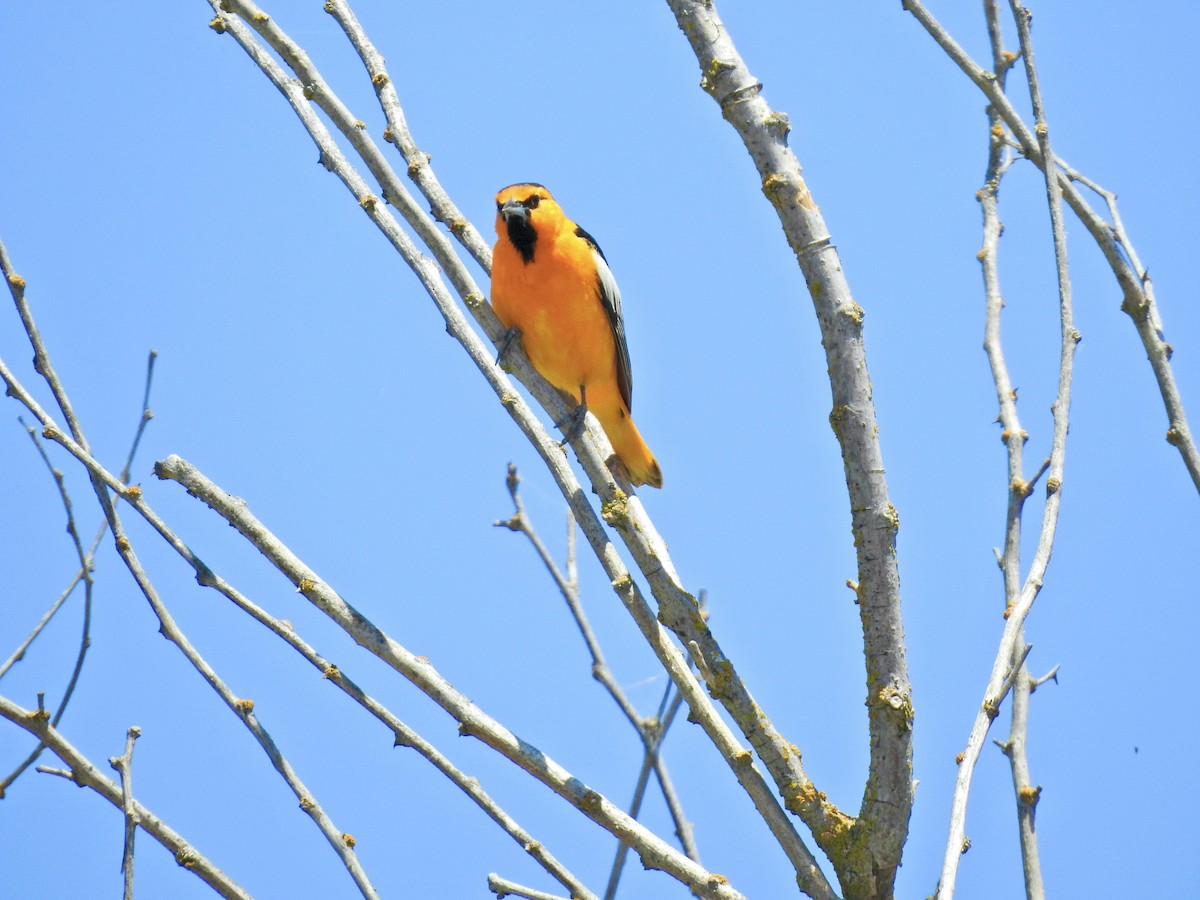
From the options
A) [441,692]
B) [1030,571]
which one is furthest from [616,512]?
[1030,571]

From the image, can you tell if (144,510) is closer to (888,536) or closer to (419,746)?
(419,746)

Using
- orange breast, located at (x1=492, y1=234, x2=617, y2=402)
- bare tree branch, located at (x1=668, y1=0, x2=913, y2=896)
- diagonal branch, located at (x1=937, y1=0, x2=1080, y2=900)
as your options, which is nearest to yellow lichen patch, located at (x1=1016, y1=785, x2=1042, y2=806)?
diagonal branch, located at (x1=937, y1=0, x2=1080, y2=900)

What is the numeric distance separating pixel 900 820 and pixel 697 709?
1.63 feet

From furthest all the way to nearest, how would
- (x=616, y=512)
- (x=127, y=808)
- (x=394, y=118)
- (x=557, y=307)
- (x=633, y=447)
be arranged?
1. (x=633, y=447)
2. (x=557, y=307)
3. (x=394, y=118)
4. (x=616, y=512)
5. (x=127, y=808)

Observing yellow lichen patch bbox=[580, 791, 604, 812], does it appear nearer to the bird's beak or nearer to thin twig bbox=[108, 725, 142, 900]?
thin twig bbox=[108, 725, 142, 900]

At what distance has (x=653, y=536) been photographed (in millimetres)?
2984

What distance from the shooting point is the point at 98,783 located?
2600mm

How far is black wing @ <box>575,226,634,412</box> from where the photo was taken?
5445mm

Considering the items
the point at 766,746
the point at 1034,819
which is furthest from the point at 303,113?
the point at 1034,819

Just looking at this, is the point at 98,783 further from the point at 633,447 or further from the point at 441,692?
the point at 633,447

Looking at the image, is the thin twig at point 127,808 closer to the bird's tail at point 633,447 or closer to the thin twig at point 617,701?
the thin twig at point 617,701

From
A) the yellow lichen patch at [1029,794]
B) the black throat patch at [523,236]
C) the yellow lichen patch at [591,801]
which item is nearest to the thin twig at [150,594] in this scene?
the yellow lichen patch at [591,801]

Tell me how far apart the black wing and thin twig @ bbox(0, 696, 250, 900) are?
334 centimetres

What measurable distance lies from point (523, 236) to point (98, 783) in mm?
3273
